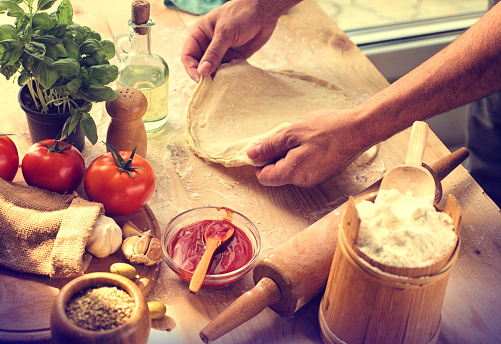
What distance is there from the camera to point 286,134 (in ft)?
4.74

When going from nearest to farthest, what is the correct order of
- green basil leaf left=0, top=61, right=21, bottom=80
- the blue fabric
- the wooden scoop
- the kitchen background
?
the wooden scoop, green basil leaf left=0, top=61, right=21, bottom=80, the blue fabric, the kitchen background

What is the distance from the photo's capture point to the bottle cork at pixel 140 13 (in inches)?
56.6

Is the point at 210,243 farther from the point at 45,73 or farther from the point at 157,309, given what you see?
the point at 45,73

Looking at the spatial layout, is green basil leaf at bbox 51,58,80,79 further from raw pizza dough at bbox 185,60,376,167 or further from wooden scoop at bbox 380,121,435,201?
wooden scoop at bbox 380,121,435,201

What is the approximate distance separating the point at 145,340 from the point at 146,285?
226mm

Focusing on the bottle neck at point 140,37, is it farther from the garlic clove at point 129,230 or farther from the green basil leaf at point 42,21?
the garlic clove at point 129,230

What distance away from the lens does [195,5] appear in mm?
2254

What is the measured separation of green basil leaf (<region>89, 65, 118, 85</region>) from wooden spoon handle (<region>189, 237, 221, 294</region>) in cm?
46

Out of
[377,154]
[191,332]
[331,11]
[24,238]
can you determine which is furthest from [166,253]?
[331,11]

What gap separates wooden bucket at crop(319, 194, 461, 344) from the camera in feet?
2.85

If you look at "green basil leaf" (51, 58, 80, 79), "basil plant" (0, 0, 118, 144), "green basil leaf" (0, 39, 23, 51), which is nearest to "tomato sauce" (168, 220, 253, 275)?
"basil plant" (0, 0, 118, 144)

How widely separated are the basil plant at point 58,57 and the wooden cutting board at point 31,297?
345 millimetres

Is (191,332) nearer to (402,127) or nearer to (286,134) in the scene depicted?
(286,134)

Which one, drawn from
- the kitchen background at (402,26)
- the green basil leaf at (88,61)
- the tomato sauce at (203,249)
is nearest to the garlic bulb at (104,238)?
the tomato sauce at (203,249)
